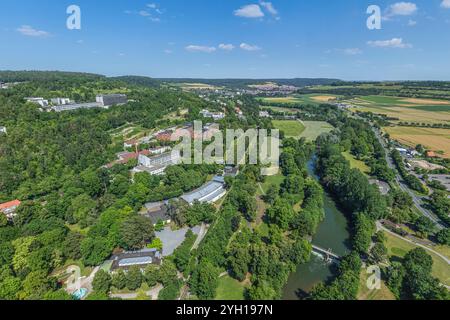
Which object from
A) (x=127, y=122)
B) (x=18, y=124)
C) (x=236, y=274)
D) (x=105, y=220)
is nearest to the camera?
(x=236, y=274)

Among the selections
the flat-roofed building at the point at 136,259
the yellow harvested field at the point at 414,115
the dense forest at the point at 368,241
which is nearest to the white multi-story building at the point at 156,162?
the flat-roofed building at the point at 136,259

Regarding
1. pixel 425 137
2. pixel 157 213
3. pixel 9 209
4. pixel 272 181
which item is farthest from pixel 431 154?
pixel 9 209

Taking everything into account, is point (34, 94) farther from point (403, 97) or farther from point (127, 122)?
point (403, 97)

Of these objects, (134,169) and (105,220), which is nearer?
(105,220)

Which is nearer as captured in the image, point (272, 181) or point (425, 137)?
point (272, 181)

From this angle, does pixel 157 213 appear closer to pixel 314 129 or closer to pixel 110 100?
pixel 110 100
